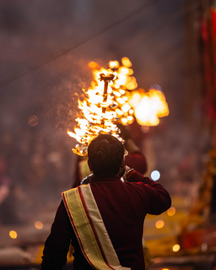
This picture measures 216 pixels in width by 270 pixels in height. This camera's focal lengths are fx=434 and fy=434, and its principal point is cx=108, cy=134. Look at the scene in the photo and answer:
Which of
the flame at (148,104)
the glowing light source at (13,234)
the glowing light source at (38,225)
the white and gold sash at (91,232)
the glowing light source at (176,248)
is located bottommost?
the glowing light source at (176,248)

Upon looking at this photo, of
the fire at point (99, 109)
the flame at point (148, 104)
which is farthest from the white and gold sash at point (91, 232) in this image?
the flame at point (148, 104)

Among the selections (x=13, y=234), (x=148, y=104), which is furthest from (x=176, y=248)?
(x=13, y=234)

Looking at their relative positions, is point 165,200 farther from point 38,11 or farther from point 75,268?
point 38,11

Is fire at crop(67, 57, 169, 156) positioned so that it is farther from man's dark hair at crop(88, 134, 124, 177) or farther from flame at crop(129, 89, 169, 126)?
flame at crop(129, 89, 169, 126)

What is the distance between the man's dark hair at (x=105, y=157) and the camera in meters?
Result: 2.00

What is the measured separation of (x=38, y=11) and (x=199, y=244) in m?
6.47

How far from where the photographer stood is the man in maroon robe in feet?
6.45

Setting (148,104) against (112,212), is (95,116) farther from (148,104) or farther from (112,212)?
(148,104)

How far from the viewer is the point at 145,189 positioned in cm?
208

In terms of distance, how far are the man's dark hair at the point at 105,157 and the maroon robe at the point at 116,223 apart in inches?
1.7

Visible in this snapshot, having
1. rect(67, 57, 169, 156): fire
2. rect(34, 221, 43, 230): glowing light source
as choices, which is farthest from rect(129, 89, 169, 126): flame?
rect(67, 57, 169, 156): fire

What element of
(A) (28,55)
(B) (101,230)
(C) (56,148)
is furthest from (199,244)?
(C) (56,148)

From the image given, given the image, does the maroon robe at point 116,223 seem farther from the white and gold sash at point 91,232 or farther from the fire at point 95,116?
the fire at point 95,116

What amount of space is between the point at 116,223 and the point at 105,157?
305 millimetres
